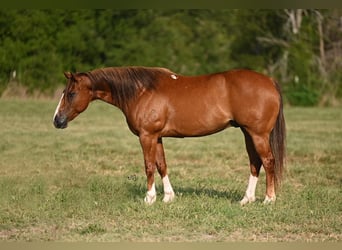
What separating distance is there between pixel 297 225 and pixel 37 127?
9.21 metres

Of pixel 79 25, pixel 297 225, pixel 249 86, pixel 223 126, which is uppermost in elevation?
pixel 249 86

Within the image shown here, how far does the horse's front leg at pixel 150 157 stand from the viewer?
6988mm

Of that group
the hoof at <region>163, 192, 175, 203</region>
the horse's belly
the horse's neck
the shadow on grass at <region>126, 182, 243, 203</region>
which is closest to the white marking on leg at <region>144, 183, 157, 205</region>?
the hoof at <region>163, 192, 175, 203</region>

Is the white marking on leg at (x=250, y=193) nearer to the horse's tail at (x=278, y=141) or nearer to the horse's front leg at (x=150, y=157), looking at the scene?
the horse's tail at (x=278, y=141)

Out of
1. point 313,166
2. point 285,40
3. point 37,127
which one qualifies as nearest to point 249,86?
point 313,166

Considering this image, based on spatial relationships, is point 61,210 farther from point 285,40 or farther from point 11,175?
point 285,40

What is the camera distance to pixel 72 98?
702 centimetres

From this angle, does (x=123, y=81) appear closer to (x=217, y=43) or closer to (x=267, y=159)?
(x=267, y=159)

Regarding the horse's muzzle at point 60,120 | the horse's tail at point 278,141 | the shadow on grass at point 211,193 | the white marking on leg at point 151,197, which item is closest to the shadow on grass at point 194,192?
the shadow on grass at point 211,193

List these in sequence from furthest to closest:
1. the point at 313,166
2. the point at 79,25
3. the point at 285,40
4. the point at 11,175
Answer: the point at 285,40 → the point at 79,25 → the point at 313,166 → the point at 11,175

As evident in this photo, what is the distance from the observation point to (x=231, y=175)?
9070 millimetres

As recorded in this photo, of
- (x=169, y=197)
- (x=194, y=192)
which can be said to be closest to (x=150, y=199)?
(x=169, y=197)

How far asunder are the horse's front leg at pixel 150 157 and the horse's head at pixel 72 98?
75 centimetres

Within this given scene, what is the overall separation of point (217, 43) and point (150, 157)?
53.5 feet
